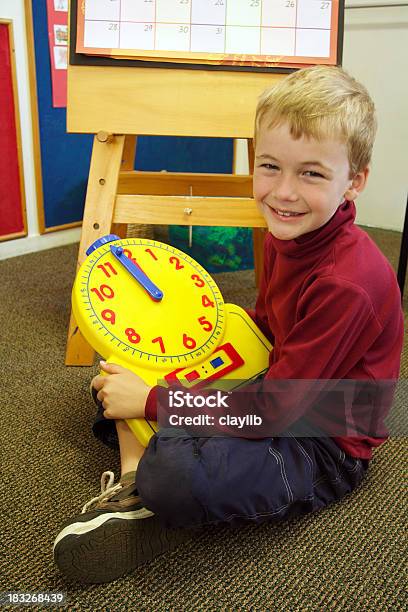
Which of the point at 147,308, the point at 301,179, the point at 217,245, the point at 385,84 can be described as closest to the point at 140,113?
the point at 147,308

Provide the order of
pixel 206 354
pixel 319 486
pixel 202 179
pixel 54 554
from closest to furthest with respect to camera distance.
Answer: pixel 54 554 < pixel 319 486 < pixel 206 354 < pixel 202 179

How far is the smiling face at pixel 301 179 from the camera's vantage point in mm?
717

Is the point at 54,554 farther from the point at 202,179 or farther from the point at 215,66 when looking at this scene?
the point at 202,179

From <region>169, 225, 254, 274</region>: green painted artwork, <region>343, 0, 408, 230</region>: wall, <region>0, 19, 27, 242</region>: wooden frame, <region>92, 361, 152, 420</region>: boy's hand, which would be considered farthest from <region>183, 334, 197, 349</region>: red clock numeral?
<region>343, 0, 408, 230</region>: wall

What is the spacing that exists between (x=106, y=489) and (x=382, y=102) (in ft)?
6.44

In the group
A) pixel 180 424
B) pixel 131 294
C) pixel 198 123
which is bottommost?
pixel 180 424

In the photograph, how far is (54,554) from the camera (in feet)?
2.29

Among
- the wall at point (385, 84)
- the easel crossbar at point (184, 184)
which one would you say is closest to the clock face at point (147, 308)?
the easel crossbar at point (184, 184)

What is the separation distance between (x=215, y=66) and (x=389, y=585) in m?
0.95

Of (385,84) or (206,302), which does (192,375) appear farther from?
(385,84)

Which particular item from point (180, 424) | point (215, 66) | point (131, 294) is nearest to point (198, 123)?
point (215, 66)

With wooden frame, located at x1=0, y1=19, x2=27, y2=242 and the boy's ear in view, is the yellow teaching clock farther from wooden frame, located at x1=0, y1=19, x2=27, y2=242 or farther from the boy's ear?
wooden frame, located at x1=0, y1=19, x2=27, y2=242

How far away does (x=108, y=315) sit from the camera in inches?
35.7

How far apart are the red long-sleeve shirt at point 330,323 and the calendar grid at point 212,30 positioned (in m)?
0.55
